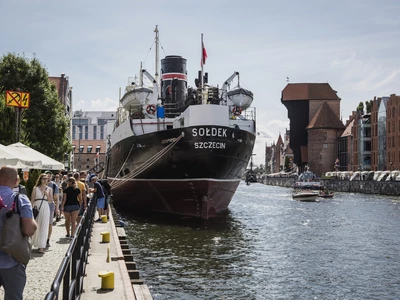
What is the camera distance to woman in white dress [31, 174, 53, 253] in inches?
501

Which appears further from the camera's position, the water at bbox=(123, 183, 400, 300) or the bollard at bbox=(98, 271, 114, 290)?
the water at bbox=(123, 183, 400, 300)

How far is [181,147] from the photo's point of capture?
29828 mm

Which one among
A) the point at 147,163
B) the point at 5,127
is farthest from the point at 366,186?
the point at 5,127

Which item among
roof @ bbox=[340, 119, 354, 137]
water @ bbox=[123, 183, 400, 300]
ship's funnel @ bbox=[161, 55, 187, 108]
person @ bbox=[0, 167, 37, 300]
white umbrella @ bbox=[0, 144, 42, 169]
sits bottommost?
water @ bbox=[123, 183, 400, 300]

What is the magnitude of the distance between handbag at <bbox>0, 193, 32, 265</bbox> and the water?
8.31 metres

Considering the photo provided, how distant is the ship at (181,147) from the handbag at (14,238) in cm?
2384

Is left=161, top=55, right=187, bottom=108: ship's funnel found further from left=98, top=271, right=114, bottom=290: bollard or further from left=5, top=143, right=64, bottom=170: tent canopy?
left=98, top=271, right=114, bottom=290: bollard

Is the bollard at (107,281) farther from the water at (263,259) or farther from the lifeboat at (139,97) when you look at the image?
the lifeboat at (139,97)

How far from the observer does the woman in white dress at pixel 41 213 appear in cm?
1272

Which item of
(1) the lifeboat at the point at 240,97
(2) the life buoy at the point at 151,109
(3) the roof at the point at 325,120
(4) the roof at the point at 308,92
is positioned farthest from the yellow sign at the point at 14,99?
(4) the roof at the point at 308,92

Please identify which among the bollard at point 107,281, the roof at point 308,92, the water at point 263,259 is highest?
the roof at point 308,92

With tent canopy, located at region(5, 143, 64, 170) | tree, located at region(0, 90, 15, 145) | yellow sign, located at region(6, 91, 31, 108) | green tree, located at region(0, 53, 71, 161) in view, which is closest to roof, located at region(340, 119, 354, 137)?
green tree, located at region(0, 53, 71, 161)

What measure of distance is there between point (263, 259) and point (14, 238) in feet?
49.7

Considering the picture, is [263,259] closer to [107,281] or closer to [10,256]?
[107,281]
